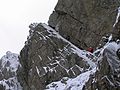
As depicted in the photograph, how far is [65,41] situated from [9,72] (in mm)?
19078

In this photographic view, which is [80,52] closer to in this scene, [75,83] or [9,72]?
[75,83]

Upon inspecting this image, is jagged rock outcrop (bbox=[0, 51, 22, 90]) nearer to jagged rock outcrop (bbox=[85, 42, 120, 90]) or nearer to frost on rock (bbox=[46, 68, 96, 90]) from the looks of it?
frost on rock (bbox=[46, 68, 96, 90])

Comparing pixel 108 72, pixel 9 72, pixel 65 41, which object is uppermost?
pixel 9 72

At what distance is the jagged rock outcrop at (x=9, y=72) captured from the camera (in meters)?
68.2

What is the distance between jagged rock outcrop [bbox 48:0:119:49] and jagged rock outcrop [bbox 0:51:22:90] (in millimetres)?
11676

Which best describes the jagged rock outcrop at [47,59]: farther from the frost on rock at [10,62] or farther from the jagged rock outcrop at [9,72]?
the frost on rock at [10,62]

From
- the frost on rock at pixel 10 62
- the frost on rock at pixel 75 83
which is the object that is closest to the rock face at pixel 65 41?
the frost on rock at pixel 10 62

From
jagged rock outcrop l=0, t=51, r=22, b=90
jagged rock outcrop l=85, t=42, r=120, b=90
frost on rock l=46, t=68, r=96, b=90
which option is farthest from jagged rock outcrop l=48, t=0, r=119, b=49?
jagged rock outcrop l=85, t=42, r=120, b=90

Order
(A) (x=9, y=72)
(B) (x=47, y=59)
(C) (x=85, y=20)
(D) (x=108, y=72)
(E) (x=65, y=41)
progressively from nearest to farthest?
1. (D) (x=108, y=72)
2. (E) (x=65, y=41)
3. (B) (x=47, y=59)
4. (C) (x=85, y=20)
5. (A) (x=9, y=72)

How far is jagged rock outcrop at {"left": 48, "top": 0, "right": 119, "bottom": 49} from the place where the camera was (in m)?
58.8

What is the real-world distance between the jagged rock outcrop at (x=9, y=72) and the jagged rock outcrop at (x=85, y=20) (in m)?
11.7

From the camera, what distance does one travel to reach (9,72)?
244 ft

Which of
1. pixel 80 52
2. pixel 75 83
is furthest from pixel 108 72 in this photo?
pixel 80 52

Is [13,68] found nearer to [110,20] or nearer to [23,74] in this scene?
[23,74]
